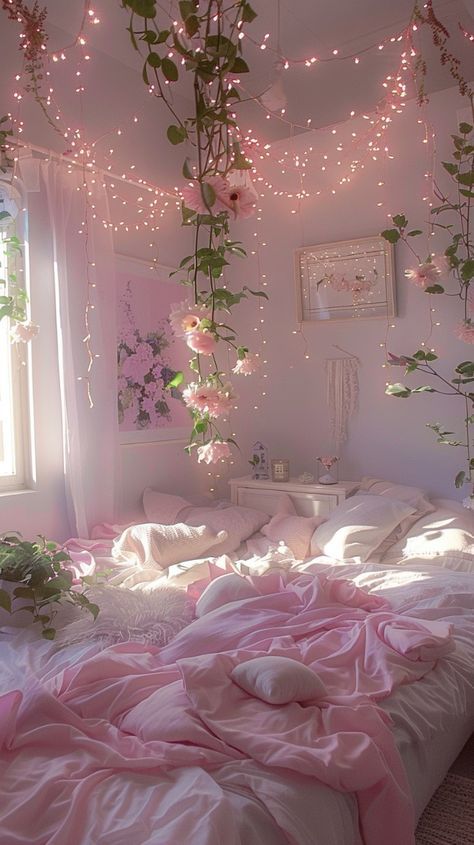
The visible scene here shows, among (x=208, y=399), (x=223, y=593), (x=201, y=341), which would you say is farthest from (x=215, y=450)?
(x=223, y=593)

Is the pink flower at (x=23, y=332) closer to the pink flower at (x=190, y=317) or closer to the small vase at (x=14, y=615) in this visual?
the small vase at (x=14, y=615)

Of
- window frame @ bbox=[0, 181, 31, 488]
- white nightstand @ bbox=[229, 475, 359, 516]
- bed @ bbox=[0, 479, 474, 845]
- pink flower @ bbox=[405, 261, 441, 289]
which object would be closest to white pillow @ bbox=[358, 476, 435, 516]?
white nightstand @ bbox=[229, 475, 359, 516]

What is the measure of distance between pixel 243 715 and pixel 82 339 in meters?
2.16

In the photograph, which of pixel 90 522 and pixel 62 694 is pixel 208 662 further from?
pixel 90 522

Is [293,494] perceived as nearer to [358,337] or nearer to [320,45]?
[358,337]

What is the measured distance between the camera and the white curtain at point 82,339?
3041 millimetres

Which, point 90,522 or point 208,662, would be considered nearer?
point 208,662

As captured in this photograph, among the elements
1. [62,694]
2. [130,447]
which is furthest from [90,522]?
[62,694]

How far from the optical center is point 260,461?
3805mm

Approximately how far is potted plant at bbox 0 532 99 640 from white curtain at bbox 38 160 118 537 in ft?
3.55

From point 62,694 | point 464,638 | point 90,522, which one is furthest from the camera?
point 90,522

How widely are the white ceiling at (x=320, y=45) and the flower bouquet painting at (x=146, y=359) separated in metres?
1.15

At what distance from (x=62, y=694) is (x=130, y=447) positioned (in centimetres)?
220

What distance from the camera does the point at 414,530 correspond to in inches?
114
